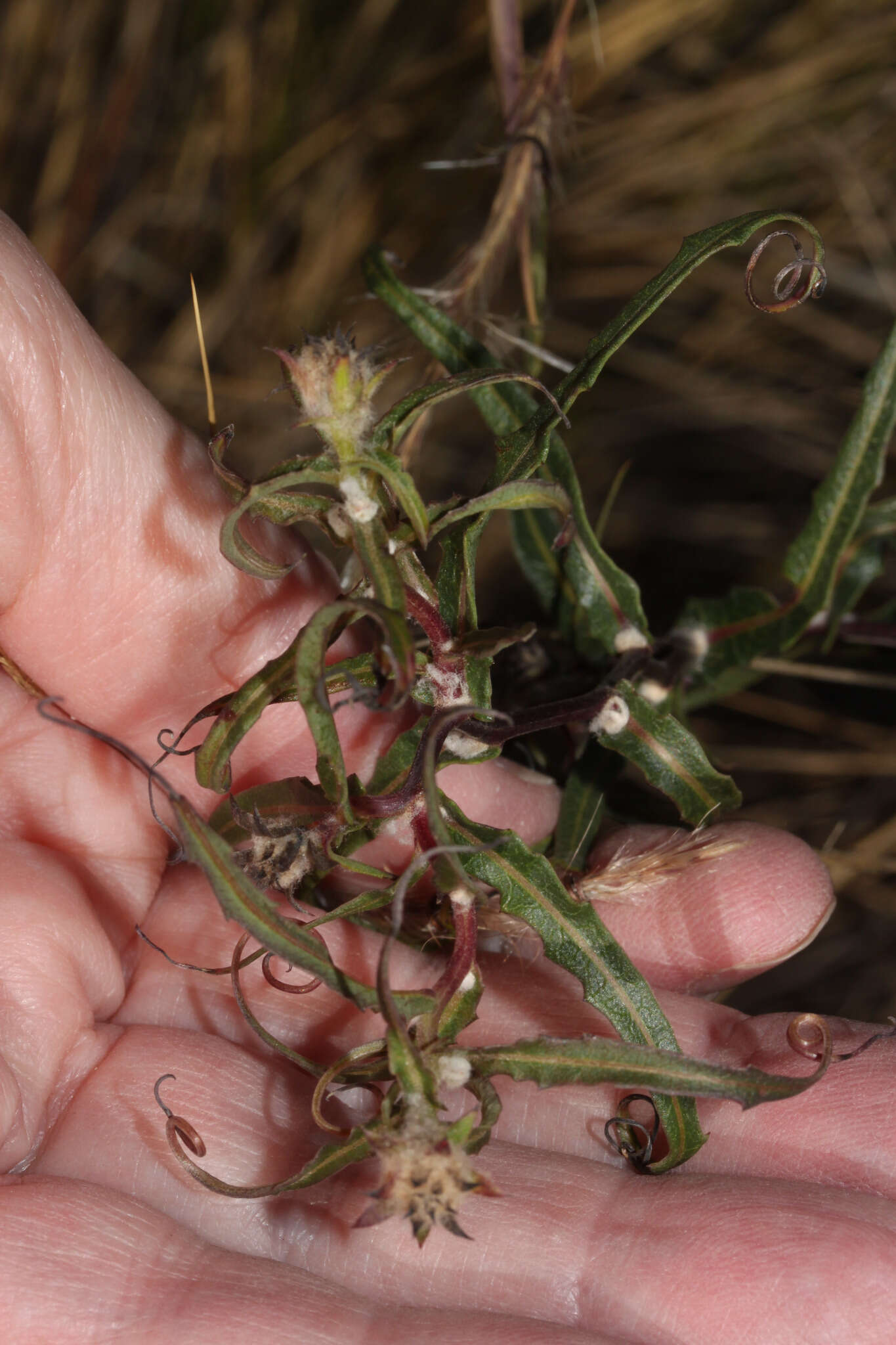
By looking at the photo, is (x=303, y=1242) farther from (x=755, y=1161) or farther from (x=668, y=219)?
(x=668, y=219)

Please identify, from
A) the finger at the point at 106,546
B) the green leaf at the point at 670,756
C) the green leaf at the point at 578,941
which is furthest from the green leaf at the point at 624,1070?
the finger at the point at 106,546

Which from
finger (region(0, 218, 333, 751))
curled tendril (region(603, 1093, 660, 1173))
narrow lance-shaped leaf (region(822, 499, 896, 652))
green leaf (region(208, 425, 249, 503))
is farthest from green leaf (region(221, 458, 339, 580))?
narrow lance-shaped leaf (region(822, 499, 896, 652))

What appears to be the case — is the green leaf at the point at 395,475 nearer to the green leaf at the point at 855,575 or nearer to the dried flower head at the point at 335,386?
the dried flower head at the point at 335,386

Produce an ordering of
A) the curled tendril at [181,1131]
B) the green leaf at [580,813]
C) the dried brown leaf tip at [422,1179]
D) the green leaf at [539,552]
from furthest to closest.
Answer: the green leaf at [539,552], the green leaf at [580,813], the curled tendril at [181,1131], the dried brown leaf tip at [422,1179]

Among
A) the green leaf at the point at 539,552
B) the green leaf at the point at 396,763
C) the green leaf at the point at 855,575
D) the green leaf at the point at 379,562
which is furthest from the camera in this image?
the green leaf at the point at 855,575

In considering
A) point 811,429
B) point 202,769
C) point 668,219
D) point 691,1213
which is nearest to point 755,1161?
point 691,1213

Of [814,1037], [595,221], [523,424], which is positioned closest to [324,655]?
[523,424]
